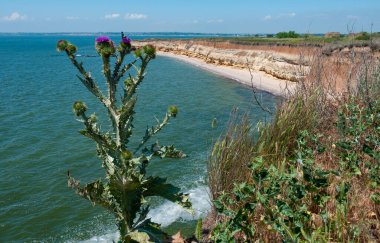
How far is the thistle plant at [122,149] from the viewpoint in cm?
389

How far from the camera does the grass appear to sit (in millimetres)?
3785

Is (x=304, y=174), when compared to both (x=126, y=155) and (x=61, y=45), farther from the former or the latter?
(x=61, y=45)

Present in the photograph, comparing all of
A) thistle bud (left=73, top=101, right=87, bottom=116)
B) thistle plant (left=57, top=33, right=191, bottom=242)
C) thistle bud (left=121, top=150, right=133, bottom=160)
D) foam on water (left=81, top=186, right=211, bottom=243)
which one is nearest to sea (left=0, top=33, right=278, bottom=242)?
foam on water (left=81, top=186, right=211, bottom=243)

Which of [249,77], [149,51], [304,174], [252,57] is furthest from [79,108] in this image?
[252,57]

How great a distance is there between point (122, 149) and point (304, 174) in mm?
1970

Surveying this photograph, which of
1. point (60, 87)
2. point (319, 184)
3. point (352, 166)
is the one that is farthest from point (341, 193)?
point (60, 87)

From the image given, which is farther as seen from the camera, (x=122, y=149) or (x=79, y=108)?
(x=122, y=149)

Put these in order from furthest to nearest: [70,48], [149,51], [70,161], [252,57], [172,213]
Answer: [252,57] → [70,161] → [172,213] → [149,51] → [70,48]

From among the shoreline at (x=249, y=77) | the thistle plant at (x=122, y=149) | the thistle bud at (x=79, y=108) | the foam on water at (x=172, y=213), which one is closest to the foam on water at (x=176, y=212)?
the foam on water at (x=172, y=213)

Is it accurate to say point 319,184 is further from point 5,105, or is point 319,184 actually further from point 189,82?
point 189,82

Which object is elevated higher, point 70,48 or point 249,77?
point 70,48

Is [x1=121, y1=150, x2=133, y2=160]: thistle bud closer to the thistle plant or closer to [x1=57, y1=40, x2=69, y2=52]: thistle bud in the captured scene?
the thistle plant

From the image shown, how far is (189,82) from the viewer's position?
38.3 meters

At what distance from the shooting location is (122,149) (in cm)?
416
